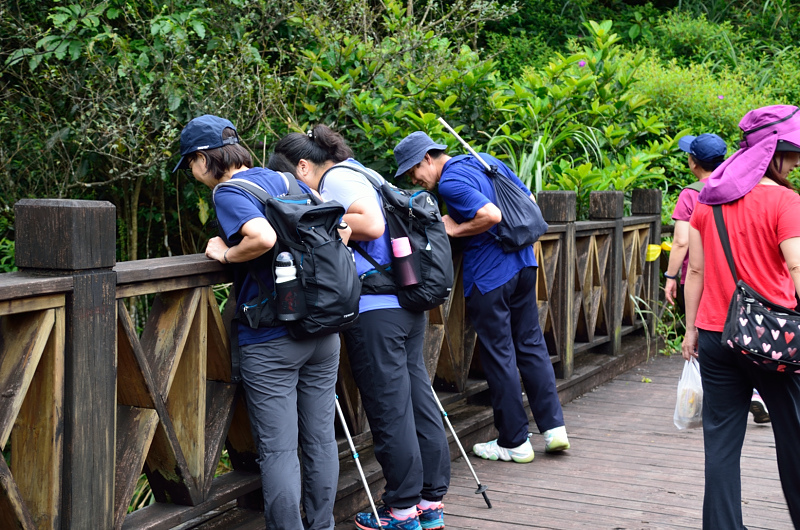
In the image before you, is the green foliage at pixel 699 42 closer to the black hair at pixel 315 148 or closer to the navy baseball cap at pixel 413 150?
the navy baseball cap at pixel 413 150

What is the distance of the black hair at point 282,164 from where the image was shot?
3.54m

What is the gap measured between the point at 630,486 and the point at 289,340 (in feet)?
7.21

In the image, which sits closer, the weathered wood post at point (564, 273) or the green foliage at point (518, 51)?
the weathered wood post at point (564, 273)

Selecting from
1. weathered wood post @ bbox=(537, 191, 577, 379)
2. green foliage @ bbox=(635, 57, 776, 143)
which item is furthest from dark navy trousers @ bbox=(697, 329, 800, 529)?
green foliage @ bbox=(635, 57, 776, 143)

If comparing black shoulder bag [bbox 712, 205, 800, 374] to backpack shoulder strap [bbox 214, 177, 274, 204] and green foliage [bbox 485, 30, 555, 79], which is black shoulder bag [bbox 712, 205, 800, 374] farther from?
green foliage [bbox 485, 30, 555, 79]

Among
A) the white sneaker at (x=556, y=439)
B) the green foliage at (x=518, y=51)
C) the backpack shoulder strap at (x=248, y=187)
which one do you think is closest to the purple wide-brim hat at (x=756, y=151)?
the backpack shoulder strap at (x=248, y=187)

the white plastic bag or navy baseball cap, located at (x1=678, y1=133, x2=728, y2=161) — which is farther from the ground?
navy baseball cap, located at (x1=678, y1=133, x2=728, y2=161)

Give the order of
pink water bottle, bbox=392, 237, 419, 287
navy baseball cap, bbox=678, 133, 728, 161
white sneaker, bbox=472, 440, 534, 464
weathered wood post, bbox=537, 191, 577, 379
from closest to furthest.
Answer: pink water bottle, bbox=392, 237, 419, 287 < white sneaker, bbox=472, 440, 534, 464 < navy baseball cap, bbox=678, 133, 728, 161 < weathered wood post, bbox=537, 191, 577, 379

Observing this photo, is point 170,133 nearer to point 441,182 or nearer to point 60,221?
point 441,182

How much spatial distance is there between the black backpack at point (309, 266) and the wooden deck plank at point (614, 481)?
49.6 inches

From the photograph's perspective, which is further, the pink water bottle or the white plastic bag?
the white plastic bag

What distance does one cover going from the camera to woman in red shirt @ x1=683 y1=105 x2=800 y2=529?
10.0ft

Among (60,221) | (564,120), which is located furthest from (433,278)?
(564,120)

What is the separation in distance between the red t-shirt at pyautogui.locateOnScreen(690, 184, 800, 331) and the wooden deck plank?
1.17m
